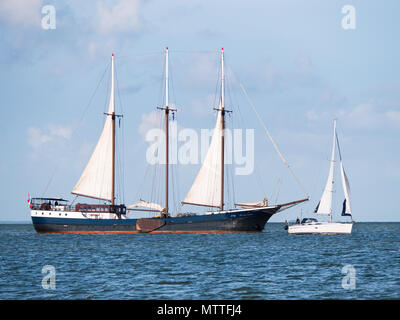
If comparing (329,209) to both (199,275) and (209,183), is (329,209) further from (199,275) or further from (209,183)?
(199,275)

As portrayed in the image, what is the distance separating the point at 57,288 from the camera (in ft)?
99.9

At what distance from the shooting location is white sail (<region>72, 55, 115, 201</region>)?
85.8 m

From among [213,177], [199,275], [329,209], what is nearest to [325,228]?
[329,209]

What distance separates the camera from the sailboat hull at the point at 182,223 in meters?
85.9

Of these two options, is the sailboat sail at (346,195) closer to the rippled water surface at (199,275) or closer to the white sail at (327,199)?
the white sail at (327,199)

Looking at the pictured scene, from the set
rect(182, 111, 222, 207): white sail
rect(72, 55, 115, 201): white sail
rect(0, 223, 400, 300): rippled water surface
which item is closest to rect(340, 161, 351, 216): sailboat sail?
rect(182, 111, 222, 207): white sail

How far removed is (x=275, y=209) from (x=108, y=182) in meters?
24.9

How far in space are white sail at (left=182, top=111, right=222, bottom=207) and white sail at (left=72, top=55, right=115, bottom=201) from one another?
12.0 metres

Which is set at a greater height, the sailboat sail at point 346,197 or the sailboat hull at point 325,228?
the sailboat sail at point 346,197

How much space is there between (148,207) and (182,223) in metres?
5.41

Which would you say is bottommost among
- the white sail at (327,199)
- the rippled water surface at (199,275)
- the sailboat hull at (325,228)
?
the rippled water surface at (199,275)

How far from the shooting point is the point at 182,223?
8644 centimetres

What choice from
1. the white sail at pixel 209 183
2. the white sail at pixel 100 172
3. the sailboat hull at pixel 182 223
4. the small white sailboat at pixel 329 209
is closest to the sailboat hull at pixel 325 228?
the small white sailboat at pixel 329 209
